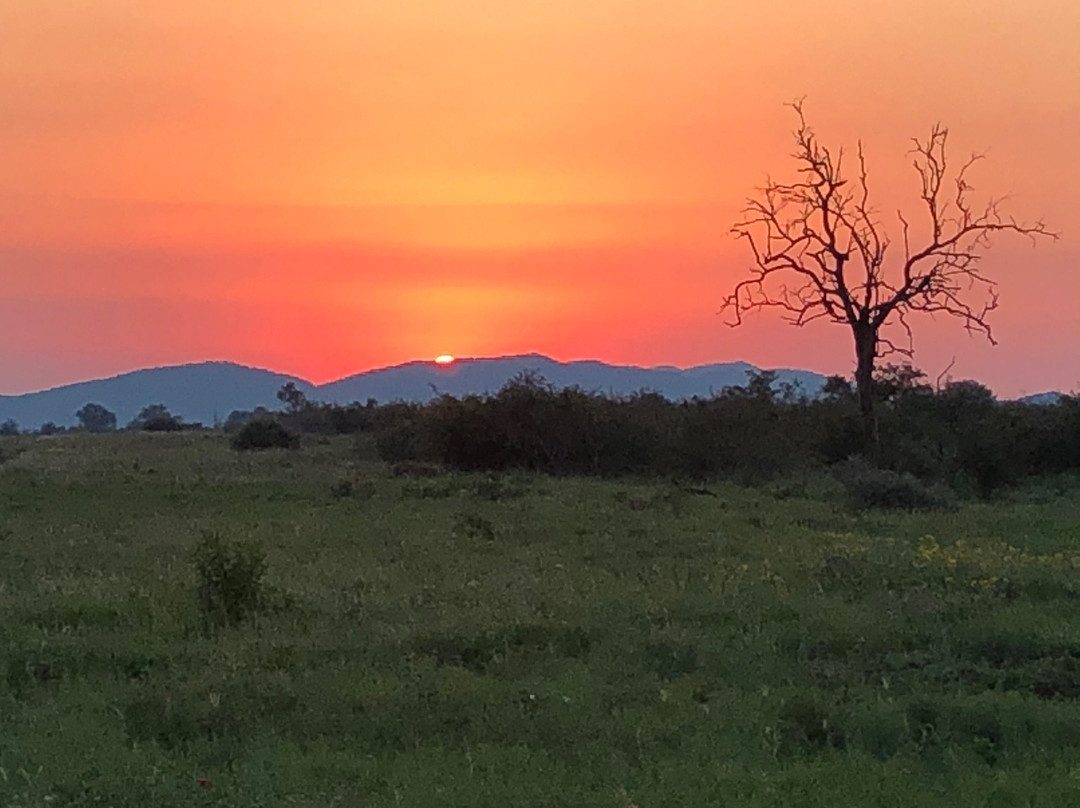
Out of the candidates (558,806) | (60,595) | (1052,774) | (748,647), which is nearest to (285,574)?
(60,595)

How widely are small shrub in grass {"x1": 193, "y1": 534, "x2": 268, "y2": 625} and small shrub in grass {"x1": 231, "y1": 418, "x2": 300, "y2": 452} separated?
33328mm

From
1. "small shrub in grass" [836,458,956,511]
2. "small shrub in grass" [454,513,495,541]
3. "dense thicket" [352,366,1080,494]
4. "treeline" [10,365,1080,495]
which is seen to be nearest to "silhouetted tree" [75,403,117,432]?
"treeline" [10,365,1080,495]

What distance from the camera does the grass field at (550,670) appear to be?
667 cm

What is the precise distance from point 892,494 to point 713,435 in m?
9.77

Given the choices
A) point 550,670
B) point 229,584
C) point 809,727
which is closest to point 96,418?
point 229,584

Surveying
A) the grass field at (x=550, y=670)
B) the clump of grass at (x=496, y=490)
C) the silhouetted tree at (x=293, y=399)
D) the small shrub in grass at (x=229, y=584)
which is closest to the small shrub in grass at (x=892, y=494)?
the grass field at (x=550, y=670)

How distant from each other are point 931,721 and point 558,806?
2730mm

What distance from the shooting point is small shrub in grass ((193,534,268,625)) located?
11.1 metres

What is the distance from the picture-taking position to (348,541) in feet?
54.6

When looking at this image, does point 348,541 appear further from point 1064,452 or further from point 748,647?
point 1064,452

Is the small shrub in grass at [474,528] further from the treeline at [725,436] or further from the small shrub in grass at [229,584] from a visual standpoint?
the treeline at [725,436]

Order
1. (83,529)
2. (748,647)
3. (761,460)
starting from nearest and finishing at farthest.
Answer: (748,647), (83,529), (761,460)

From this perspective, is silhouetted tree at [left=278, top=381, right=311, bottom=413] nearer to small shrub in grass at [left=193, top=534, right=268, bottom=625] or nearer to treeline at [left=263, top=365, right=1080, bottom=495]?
treeline at [left=263, top=365, right=1080, bottom=495]

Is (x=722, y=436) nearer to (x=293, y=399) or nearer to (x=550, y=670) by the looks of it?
(x=550, y=670)
